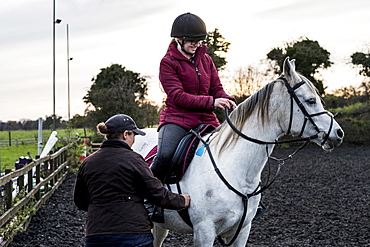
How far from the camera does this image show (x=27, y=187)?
872 cm

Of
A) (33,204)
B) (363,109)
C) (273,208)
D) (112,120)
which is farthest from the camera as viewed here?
(363,109)

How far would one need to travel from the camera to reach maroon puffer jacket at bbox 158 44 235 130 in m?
4.21

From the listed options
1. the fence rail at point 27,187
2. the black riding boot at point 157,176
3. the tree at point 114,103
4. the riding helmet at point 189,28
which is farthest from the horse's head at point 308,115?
the tree at point 114,103

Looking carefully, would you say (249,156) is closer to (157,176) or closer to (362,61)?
(157,176)

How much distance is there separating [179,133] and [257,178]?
0.75 metres

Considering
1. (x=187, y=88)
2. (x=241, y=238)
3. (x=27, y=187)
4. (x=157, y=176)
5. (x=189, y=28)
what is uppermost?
(x=189, y=28)

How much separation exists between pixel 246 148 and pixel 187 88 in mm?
724

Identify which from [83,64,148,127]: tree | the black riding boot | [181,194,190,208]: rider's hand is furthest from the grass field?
[181,194,190,208]: rider's hand

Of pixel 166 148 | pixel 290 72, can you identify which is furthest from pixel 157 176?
pixel 290 72

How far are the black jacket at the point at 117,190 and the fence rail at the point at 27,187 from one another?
3187 millimetres

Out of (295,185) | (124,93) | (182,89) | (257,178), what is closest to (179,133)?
(182,89)

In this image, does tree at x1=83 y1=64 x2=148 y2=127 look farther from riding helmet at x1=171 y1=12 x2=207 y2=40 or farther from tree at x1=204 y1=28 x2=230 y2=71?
riding helmet at x1=171 y1=12 x2=207 y2=40

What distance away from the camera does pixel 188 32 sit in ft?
14.0

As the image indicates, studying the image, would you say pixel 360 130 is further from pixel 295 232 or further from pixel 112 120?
pixel 112 120
